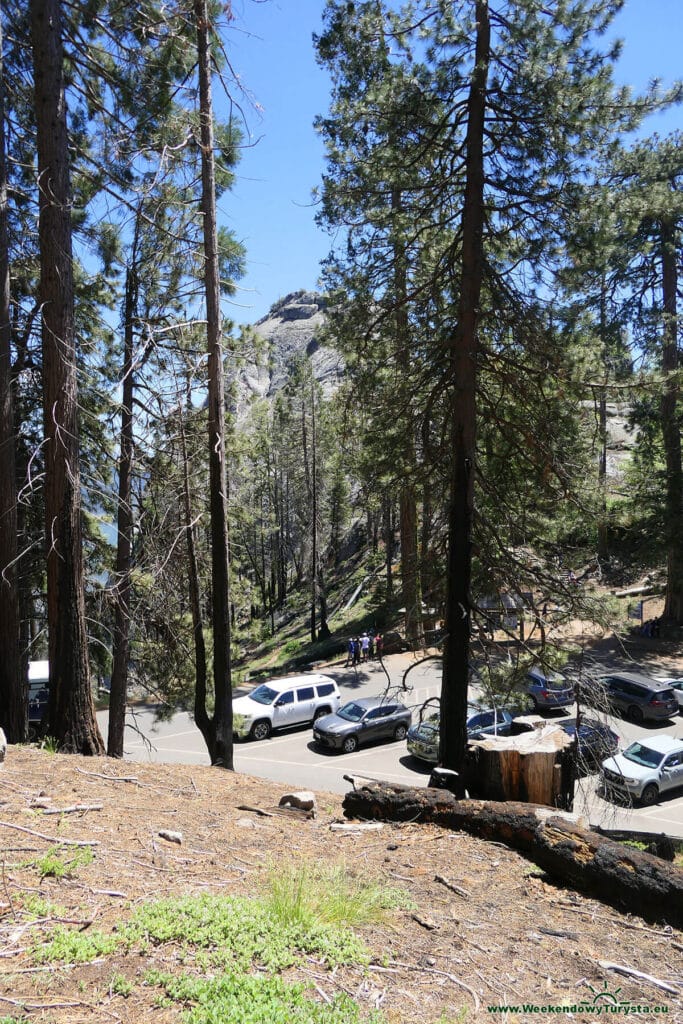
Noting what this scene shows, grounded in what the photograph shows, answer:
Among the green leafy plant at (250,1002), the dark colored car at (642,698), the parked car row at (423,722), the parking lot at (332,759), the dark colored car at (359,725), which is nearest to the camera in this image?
the green leafy plant at (250,1002)

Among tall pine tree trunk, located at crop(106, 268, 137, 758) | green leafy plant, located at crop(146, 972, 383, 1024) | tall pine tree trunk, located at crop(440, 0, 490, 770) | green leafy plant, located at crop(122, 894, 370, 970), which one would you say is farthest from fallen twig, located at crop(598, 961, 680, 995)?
tall pine tree trunk, located at crop(106, 268, 137, 758)

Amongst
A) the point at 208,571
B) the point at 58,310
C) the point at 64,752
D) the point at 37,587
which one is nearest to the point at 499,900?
the point at 64,752

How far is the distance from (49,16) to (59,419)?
4557mm

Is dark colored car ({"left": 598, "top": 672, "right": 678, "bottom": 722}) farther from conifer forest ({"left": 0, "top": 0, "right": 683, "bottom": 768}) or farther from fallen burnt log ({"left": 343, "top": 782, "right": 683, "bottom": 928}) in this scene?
fallen burnt log ({"left": 343, "top": 782, "right": 683, "bottom": 928})

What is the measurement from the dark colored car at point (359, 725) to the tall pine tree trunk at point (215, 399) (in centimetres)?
883

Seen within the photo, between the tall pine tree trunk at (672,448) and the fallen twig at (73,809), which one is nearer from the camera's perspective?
the fallen twig at (73,809)

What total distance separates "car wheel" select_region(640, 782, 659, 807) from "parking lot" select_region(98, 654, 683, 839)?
128 millimetres

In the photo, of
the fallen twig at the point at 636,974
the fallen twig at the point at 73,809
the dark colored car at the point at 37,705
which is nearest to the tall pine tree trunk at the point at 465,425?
the fallen twig at the point at 73,809

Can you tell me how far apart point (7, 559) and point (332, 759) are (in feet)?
36.8

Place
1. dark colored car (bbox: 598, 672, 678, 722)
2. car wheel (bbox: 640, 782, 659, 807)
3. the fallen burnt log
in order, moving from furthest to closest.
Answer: dark colored car (bbox: 598, 672, 678, 722) → car wheel (bbox: 640, 782, 659, 807) → the fallen burnt log

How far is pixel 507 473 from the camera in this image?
878cm

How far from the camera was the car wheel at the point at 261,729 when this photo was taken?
19.2 metres

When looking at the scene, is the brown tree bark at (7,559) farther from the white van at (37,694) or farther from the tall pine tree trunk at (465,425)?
the white van at (37,694)

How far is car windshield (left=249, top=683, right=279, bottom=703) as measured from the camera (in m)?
20.2
